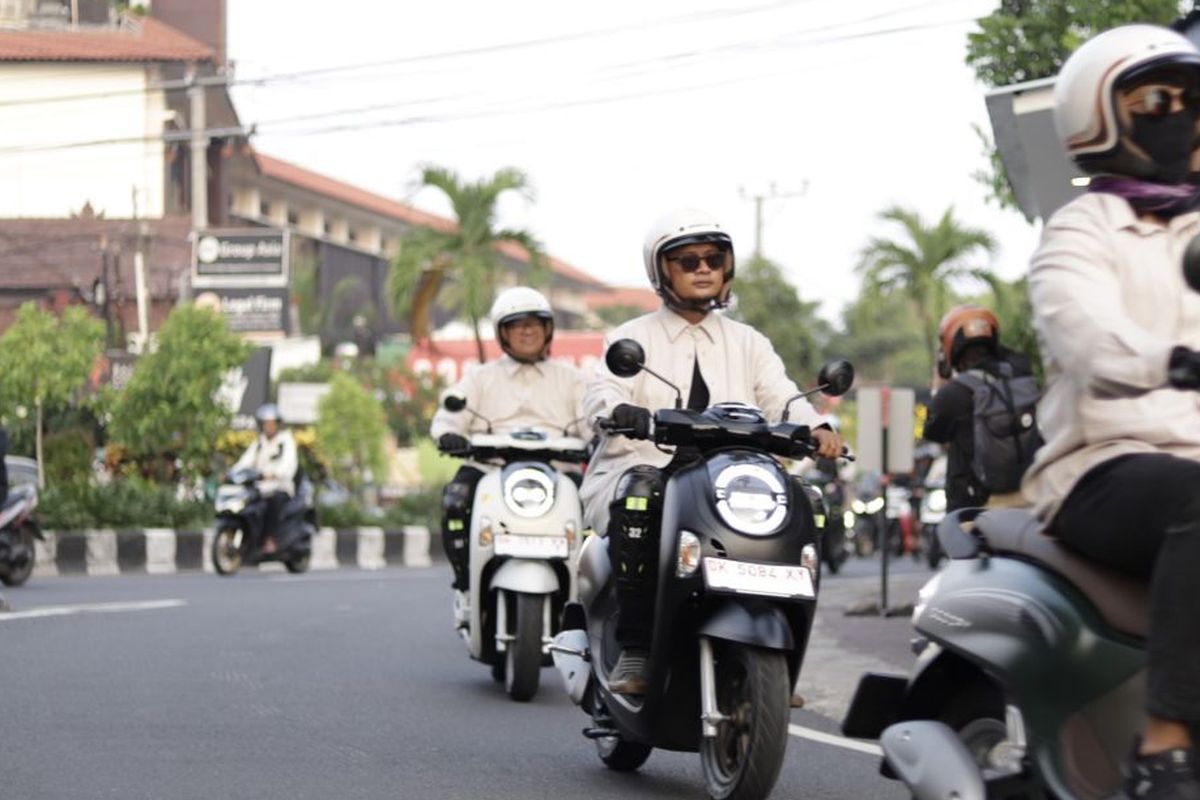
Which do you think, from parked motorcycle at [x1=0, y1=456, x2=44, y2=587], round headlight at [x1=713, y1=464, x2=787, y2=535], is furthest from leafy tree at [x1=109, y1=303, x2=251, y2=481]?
round headlight at [x1=713, y1=464, x2=787, y2=535]

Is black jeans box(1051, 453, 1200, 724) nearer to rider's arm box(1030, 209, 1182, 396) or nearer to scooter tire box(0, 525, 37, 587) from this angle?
rider's arm box(1030, 209, 1182, 396)

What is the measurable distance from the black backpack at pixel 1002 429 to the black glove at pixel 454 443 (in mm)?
2379

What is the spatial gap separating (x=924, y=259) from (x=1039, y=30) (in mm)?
27082

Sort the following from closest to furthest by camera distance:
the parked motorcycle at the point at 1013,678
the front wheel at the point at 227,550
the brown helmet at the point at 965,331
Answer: the parked motorcycle at the point at 1013,678, the brown helmet at the point at 965,331, the front wheel at the point at 227,550

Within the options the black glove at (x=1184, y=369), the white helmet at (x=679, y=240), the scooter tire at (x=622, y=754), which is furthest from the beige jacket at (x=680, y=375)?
the black glove at (x=1184, y=369)

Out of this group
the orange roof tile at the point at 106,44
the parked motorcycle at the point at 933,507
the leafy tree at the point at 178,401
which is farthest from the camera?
the orange roof tile at the point at 106,44

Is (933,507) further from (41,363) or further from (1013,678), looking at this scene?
(1013,678)

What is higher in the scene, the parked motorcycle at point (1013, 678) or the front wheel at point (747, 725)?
the parked motorcycle at point (1013, 678)

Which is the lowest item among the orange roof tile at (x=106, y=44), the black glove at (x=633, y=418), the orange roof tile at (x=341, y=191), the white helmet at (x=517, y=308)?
the black glove at (x=633, y=418)

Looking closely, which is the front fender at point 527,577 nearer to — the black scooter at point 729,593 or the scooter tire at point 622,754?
the scooter tire at point 622,754

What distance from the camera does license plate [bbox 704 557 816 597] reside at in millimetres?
6391

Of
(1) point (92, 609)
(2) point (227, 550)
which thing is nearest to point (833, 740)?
(1) point (92, 609)

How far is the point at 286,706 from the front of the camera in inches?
371

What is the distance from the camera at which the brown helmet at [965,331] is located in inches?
416
